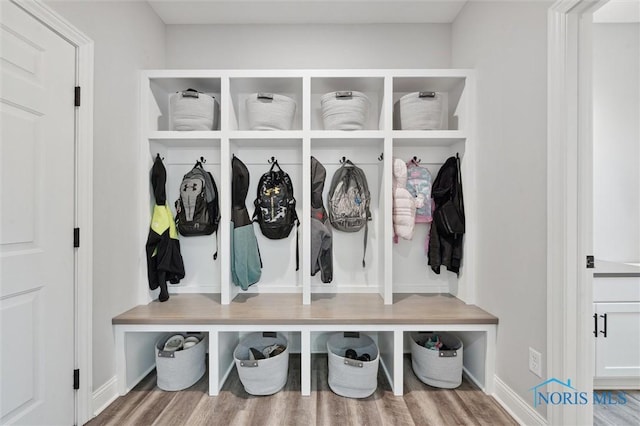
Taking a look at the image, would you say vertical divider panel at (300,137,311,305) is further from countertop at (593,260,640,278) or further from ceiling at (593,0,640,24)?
ceiling at (593,0,640,24)

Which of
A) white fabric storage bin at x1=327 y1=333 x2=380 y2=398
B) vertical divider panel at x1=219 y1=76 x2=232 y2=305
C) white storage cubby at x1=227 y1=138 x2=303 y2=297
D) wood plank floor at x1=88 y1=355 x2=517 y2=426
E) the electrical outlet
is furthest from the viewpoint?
white storage cubby at x1=227 y1=138 x2=303 y2=297

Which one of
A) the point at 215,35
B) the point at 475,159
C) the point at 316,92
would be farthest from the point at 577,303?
the point at 215,35

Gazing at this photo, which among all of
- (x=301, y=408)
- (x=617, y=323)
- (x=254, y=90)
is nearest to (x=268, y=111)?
(x=254, y=90)

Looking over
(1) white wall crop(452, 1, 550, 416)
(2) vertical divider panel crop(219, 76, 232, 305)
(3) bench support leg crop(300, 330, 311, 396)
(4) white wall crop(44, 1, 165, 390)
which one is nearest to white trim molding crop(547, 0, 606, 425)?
(1) white wall crop(452, 1, 550, 416)

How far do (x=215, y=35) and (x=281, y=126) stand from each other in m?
1.10

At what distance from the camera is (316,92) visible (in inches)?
102

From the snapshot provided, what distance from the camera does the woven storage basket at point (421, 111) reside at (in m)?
2.29

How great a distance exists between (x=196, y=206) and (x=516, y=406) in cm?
246

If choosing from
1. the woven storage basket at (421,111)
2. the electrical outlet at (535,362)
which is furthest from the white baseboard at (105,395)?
the woven storage basket at (421,111)

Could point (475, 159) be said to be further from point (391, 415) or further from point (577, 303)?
point (391, 415)

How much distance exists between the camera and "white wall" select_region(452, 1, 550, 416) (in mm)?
1610

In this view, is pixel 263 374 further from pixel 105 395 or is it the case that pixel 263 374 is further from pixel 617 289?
pixel 617 289

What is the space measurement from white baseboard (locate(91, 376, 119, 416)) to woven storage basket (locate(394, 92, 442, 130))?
103 inches

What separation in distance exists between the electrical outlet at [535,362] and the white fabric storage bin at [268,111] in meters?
2.08
